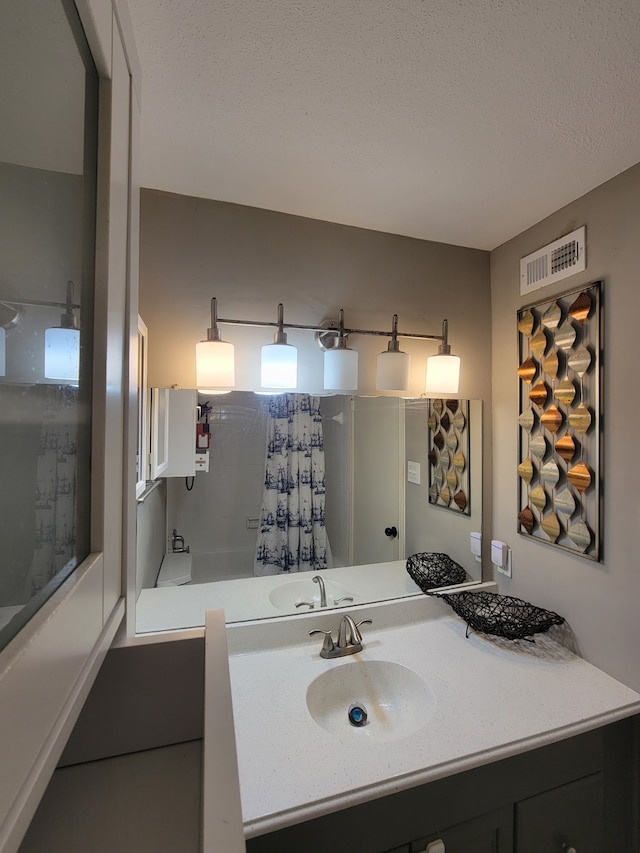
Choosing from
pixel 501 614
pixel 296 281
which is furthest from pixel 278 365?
pixel 501 614

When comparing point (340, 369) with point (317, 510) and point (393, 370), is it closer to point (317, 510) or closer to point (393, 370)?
point (393, 370)

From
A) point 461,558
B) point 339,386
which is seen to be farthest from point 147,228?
point 461,558

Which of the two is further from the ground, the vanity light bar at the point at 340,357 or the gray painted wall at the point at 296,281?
the gray painted wall at the point at 296,281

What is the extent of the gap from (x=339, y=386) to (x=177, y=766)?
1.13m

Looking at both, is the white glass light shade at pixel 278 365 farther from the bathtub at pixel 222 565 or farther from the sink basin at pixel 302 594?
the sink basin at pixel 302 594

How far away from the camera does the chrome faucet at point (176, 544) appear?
1.41m

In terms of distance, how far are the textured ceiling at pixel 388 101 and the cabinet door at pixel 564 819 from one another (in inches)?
73.0

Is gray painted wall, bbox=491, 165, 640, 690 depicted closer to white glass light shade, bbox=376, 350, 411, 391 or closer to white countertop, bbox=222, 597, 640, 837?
white countertop, bbox=222, 597, 640, 837

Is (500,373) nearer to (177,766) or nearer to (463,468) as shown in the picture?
(463,468)

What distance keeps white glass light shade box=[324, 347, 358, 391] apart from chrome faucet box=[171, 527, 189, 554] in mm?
815

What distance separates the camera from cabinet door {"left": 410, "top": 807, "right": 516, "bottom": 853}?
36.3 inches

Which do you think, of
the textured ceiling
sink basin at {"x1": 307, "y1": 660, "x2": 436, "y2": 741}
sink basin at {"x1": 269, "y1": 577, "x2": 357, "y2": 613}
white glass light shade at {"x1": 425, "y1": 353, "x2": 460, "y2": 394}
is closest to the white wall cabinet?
sink basin at {"x1": 269, "y1": 577, "x2": 357, "y2": 613}

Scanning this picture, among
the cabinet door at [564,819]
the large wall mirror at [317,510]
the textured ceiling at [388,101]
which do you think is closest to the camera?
the textured ceiling at [388,101]

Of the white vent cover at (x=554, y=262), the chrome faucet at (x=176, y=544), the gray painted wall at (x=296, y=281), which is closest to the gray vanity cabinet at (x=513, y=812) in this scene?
the chrome faucet at (x=176, y=544)
